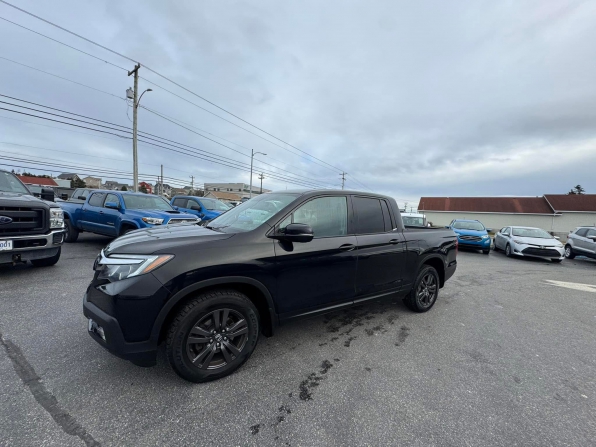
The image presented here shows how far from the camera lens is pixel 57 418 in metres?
1.84

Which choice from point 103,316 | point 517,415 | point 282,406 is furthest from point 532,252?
point 103,316

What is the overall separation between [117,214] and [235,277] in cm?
623

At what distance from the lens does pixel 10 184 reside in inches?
207

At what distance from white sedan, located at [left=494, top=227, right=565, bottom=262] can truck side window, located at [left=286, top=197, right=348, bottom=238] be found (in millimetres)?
11153

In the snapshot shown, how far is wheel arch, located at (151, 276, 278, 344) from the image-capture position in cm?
209

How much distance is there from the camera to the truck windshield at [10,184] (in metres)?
5.08

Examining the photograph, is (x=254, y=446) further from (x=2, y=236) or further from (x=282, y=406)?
(x=2, y=236)

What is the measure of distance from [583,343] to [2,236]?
27.2 feet

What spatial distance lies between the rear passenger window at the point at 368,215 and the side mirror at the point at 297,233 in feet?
3.22

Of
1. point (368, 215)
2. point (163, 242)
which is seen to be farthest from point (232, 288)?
point (368, 215)

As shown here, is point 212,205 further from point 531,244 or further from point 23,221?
point 531,244

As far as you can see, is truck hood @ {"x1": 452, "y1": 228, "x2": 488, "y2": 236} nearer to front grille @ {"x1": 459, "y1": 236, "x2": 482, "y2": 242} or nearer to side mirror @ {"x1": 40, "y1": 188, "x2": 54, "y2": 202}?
front grille @ {"x1": 459, "y1": 236, "x2": 482, "y2": 242}

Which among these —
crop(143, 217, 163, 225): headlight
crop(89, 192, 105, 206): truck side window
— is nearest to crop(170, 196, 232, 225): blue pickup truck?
crop(89, 192, 105, 206): truck side window

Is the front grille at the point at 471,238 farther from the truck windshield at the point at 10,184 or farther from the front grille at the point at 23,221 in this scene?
the truck windshield at the point at 10,184
